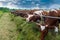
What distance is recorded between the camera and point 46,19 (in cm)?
361

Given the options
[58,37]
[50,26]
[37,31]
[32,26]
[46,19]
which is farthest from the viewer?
[32,26]

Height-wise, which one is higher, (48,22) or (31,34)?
(48,22)

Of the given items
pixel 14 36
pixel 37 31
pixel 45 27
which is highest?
pixel 45 27

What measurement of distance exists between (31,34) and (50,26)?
0.58m

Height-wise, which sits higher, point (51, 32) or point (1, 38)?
point (51, 32)

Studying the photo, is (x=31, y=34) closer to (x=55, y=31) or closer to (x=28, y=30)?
(x=28, y=30)

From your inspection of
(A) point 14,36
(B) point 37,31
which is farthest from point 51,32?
(A) point 14,36

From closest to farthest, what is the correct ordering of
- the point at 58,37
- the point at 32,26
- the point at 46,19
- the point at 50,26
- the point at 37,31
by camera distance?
the point at 58,37 → the point at 50,26 → the point at 46,19 → the point at 37,31 → the point at 32,26

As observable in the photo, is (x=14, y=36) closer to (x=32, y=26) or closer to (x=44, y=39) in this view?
(x=32, y=26)

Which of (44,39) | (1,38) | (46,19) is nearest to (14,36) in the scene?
(1,38)

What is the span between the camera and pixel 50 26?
339cm

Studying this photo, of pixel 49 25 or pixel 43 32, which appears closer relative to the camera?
pixel 43 32

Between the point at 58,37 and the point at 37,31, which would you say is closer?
the point at 58,37

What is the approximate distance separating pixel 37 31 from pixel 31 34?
0.14 metres
